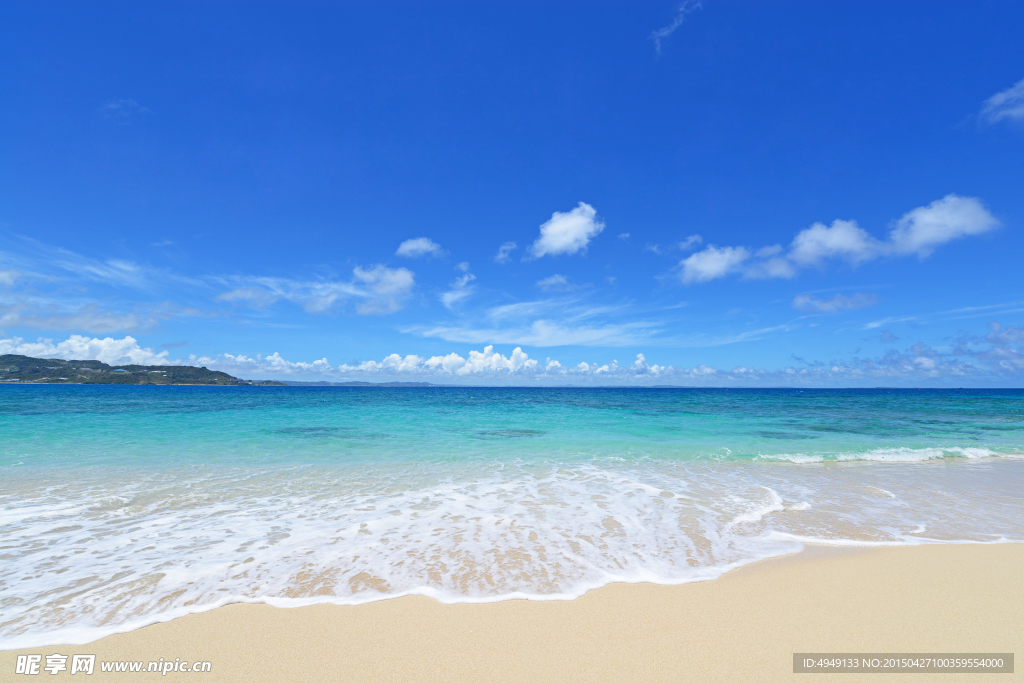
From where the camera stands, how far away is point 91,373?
370ft

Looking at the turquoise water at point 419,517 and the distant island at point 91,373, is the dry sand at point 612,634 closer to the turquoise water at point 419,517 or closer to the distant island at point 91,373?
the turquoise water at point 419,517

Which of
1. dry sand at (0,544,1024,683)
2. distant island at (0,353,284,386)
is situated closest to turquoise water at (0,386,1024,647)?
dry sand at (0,544,1024,683)

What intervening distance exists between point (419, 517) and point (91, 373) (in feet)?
507

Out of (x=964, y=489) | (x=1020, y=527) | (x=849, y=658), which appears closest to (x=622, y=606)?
(x=849, y=658)

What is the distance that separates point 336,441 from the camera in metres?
16.5

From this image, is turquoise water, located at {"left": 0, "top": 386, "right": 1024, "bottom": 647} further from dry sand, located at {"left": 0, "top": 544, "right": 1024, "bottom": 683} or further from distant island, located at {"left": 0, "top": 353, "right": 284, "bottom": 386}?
distant island, located at {"left": 0, "top": 353, "right": 284, "bottom": 386}

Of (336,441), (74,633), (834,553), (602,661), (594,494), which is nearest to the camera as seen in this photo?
(602,661)

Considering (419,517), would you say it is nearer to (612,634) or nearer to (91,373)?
(612,634)

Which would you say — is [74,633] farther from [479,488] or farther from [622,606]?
[479,488]

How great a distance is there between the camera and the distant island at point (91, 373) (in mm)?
103375

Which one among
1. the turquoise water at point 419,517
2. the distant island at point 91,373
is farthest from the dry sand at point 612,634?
the distant island at point 91,373

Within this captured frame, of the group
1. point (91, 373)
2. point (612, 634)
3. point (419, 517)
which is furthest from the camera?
point (91, 373)

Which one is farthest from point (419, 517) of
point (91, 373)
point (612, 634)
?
point (91, 373)

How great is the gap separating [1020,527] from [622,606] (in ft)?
24.8
